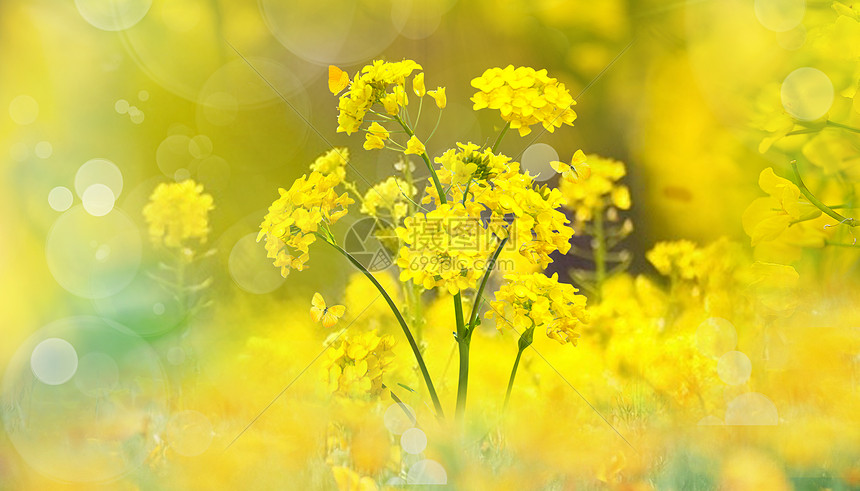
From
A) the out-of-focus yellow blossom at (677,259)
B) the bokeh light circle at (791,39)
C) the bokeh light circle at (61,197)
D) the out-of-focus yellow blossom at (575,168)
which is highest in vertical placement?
the bokeh light circle at (791,39)

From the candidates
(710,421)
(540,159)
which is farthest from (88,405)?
(710,421)

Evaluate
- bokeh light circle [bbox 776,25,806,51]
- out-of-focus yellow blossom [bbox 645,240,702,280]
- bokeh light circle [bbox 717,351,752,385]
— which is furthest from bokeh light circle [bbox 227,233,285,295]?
bokeh light circle [bbox 776,25,806,51]

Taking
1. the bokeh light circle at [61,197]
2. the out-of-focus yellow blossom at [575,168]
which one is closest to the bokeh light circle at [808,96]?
the out-of-focus yellow blossom at [575,168]

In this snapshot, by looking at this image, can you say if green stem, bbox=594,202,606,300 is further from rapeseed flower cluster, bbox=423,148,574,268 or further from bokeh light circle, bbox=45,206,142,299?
bokeh light circle, bbox=45,206,142,299

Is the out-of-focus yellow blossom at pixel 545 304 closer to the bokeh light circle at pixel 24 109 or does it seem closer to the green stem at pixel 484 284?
the green stem at pixel 484 284

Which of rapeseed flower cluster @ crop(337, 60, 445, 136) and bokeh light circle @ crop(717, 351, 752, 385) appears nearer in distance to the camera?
rapeseed flower cluster @ crop(337, 60, 445, 136)
